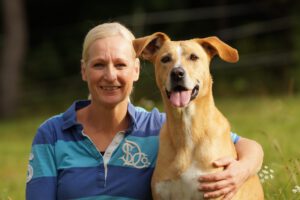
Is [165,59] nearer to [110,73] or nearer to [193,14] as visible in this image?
[110,73]

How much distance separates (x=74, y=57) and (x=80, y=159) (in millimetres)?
11894

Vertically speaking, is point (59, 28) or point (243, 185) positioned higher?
point (59, 28)

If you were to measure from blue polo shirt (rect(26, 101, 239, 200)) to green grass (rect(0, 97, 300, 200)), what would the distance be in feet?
3.10

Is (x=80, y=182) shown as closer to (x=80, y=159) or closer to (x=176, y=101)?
(x=80, y=159)

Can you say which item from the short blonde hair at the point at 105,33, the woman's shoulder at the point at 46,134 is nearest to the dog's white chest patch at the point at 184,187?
the woman's shoulder at the point at 46,134

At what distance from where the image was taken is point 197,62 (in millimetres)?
4324

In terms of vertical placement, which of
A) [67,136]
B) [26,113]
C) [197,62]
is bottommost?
[26,113]

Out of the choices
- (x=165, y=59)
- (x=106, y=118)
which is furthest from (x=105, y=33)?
(x=106, y=118)

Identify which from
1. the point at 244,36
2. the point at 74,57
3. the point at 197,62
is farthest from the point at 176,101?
the point at 74,57

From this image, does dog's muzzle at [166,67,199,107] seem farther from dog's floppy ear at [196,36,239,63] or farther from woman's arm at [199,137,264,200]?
woman's arm at [199,137,264,200]

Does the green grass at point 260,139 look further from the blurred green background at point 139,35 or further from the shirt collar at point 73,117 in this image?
the shirt collar at point 73,117

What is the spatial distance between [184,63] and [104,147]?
720mm

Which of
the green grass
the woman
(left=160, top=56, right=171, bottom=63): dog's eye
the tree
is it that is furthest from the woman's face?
the tree

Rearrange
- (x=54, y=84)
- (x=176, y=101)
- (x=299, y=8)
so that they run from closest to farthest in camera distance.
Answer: (x=176, y=101), (x=299, y=8), (x=54, y=84)
